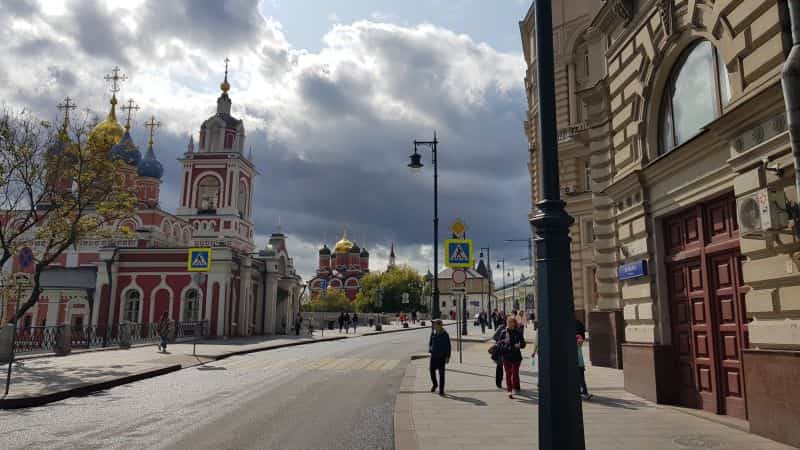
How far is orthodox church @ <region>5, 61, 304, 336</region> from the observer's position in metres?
36.8

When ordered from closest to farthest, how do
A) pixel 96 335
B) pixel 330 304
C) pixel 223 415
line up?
pixel 223 415, pixel 96 335, pixel 330 304

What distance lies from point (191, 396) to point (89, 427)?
3.30m

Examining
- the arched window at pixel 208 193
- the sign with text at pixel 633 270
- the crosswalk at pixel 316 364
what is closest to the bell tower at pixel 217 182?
the arched window at pixel 208 193

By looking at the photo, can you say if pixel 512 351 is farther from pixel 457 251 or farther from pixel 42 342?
pixel 42 342

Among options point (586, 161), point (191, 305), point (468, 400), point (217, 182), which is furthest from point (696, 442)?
point (217, 182)

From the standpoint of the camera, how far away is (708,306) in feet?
29.9

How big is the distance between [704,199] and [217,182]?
54.1 meters

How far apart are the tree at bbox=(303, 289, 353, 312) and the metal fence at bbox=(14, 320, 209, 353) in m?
64.3

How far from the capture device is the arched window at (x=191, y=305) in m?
37.2

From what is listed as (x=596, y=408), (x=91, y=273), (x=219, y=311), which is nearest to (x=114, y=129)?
(x=91, y=273)

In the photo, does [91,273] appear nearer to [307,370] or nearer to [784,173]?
[307,370]

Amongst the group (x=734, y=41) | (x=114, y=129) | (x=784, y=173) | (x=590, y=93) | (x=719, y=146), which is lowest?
(x=784, y=173)

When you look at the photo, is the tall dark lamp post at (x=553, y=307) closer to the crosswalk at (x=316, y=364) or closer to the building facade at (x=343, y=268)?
the crosswalk at (x=316, y=364)

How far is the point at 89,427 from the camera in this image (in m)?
8.60
